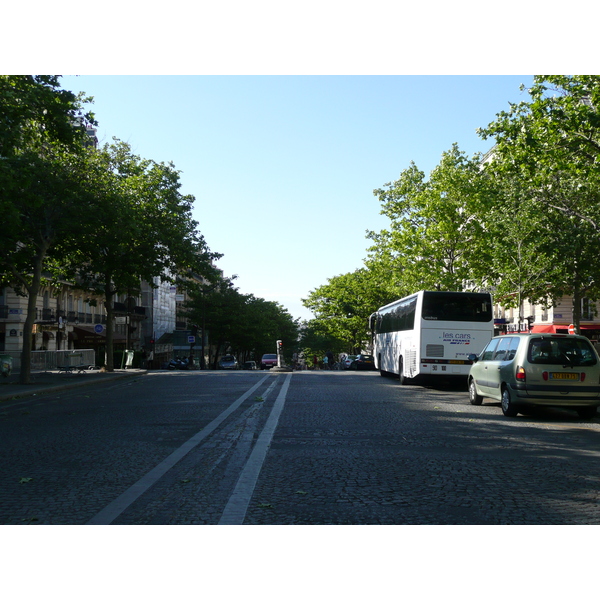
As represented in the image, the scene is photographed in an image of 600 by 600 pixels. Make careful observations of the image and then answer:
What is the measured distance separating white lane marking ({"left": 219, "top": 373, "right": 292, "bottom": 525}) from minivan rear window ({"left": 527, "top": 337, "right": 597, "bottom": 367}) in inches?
223

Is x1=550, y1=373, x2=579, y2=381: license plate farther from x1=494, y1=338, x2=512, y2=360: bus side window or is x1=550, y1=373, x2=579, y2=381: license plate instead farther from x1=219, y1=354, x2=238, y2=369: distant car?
x1=219, y1=354, x2=238, y2=369: distant car

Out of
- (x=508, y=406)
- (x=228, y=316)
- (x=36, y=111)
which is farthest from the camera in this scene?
(x=228, y=316)

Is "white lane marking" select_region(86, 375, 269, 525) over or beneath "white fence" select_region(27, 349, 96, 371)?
beneath

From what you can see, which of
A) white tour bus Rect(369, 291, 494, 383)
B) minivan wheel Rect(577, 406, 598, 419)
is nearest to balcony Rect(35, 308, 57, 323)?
white tour bus Rect(369, 291, 494, 383)

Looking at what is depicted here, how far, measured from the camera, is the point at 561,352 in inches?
587

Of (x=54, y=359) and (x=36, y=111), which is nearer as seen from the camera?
(x=36, y=111)

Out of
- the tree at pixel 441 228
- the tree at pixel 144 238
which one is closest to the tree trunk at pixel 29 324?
the tree at pixel 144 238

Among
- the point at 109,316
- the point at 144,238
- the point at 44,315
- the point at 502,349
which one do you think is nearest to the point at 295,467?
the point at 502,349

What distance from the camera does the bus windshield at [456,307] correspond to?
24.1 meters

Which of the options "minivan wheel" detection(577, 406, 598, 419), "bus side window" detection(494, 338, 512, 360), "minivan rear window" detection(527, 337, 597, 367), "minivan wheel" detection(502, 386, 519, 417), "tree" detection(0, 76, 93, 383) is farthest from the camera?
"tree" detection(0, 76, 93, 383)

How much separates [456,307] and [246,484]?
58.6ft

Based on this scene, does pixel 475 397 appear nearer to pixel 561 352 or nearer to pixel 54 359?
pixel 561 352

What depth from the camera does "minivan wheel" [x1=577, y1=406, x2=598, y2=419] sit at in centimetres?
1502

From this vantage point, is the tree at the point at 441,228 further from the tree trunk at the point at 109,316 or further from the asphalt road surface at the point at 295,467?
the asphalt road surface at the point at 295,467
